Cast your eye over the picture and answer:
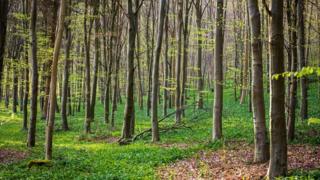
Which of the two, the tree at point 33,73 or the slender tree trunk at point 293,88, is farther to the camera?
the tree at point 33,73

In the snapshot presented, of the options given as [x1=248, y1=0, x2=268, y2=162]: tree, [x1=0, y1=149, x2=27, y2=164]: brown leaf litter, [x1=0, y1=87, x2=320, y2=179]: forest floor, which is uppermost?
→ [x1=248, y1=0, x2=268, y2=162]: tree

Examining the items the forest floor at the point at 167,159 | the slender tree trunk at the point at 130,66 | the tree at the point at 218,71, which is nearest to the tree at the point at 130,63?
the slender tree trunk at the point at 130,66

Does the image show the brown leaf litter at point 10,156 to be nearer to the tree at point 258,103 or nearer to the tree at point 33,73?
the tree at point 33,73

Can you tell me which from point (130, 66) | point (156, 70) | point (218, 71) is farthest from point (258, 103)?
point (130, 66)

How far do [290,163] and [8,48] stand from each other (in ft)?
115

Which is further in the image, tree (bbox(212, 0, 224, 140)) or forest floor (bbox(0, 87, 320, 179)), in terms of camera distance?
tree (bbox(212, 0, 224, 140))

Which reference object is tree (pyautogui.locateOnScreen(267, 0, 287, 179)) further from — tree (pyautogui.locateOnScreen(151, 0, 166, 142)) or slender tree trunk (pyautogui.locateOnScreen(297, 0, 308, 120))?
tree (pyautogui.locateOnScreen(151, 0, 166, 142))

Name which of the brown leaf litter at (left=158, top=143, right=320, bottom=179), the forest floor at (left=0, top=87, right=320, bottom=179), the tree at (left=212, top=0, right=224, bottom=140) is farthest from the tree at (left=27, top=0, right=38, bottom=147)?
the tree at (left=212, top=0, right=224, bottom=140)

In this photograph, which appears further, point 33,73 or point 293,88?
point 33,73

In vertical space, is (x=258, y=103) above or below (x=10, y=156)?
above

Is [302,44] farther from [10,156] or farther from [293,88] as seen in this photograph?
[10,156]

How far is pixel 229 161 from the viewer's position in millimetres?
12133


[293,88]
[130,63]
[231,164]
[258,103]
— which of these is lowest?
[231,164]

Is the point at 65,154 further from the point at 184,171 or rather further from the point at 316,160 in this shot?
the point at 316,160
